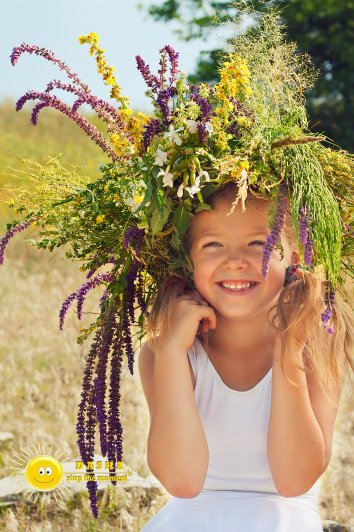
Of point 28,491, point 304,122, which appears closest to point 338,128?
point 28,491

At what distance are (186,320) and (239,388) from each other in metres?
0.36

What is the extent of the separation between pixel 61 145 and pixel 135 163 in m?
16.4

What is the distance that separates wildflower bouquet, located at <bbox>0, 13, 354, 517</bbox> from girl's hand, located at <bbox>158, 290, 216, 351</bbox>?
0.39ft

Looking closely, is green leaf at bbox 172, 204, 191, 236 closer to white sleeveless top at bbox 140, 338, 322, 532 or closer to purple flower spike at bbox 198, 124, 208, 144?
purple flower spike at bbox 198, 124, 208, 144

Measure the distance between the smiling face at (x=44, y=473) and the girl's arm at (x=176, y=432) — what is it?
1279 millimetres

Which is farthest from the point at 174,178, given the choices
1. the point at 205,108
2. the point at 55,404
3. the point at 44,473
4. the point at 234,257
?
the point at 55,404

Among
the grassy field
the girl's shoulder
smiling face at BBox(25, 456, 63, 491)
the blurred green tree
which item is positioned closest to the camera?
the girl's shoulder

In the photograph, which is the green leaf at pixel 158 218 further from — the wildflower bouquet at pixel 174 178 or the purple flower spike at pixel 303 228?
the purple flower spike at pixel 303 228

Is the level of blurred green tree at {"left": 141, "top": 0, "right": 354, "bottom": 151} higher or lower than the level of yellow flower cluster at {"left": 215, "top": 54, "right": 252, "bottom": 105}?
higher

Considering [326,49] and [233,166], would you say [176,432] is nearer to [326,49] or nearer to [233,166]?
[233,166]

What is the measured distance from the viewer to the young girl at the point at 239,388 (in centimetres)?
273

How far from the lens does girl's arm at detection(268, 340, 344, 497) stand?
2699 millimetres

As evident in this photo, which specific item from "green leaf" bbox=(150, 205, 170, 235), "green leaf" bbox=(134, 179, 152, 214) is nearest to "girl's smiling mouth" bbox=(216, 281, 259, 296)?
"green leaf" bbox=(150, 205, 170, 235)

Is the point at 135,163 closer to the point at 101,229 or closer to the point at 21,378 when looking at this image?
the point at 101,229
